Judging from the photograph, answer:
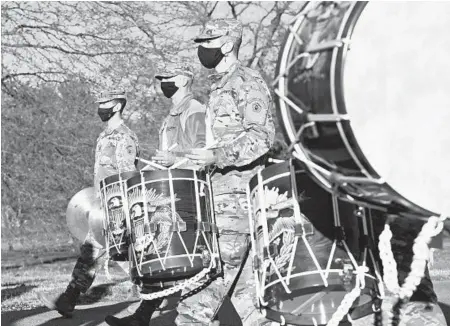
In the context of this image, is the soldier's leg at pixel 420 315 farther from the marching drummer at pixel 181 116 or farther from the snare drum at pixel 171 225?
the marching drummer at pixel 181 116

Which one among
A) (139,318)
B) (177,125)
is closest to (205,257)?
(177,125)

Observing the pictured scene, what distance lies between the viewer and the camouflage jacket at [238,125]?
14.7 ft

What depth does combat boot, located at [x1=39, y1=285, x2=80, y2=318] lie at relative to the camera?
7.32 m

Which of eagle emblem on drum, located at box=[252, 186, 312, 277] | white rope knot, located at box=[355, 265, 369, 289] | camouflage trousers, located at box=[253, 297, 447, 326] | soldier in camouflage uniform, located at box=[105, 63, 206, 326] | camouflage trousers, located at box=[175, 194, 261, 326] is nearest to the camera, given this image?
white rope knot, located at box=[355, 265, 369, 289]

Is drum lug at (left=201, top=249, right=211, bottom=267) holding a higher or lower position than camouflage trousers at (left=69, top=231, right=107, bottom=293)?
higher

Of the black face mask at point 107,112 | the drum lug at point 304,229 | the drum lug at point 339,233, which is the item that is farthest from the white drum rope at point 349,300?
the black face mask at point 107,112

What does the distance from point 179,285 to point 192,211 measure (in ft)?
1.28

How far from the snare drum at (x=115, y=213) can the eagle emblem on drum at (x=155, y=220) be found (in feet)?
1.59

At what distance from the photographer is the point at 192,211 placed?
4570 millimetres

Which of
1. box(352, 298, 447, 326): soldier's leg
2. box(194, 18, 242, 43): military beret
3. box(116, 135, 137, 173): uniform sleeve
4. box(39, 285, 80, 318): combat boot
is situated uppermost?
box(194, 18, 242, 43): military beret

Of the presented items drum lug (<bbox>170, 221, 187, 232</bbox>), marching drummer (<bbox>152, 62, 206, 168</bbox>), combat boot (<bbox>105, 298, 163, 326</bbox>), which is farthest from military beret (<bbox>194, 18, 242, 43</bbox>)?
combat boot (<bbox>105, 298, 163, 326</bbox>)

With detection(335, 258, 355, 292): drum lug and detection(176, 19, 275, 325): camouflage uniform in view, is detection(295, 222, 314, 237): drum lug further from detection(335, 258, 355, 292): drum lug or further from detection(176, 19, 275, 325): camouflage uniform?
detection(176, 19, 275, 325): camouflage uniform

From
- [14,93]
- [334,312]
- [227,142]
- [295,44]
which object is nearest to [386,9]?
[295,44]

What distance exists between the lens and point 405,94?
308 centimetres
